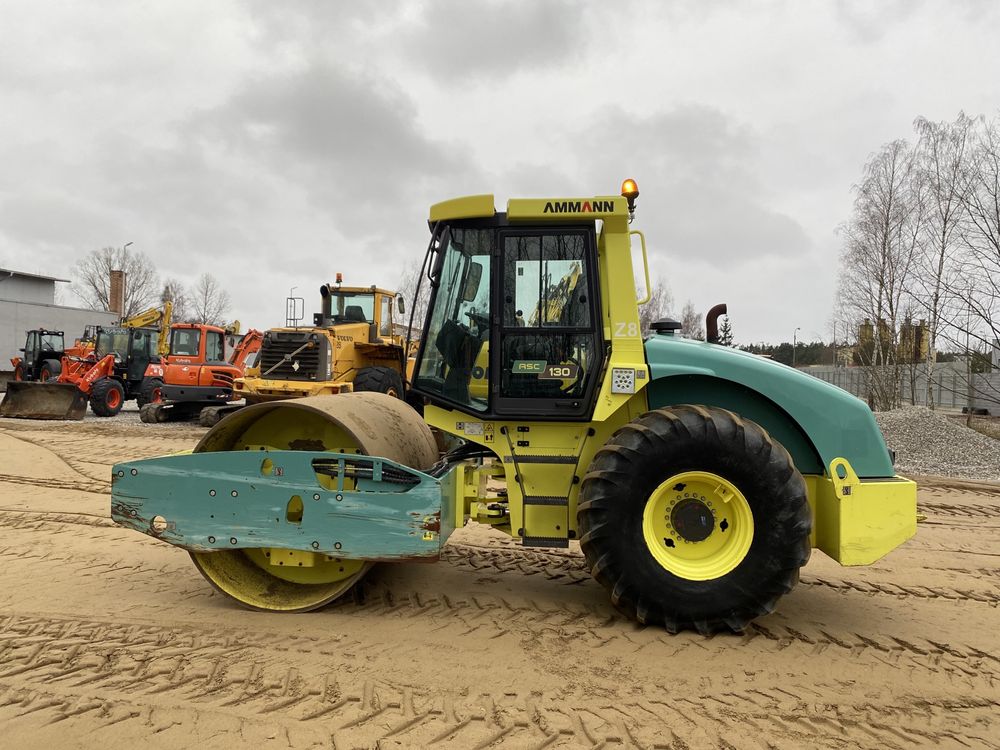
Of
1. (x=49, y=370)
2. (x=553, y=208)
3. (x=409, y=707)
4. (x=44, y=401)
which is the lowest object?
(x=409, y=707)

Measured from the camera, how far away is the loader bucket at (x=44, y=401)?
16.1m

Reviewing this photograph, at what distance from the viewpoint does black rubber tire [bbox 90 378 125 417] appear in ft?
56.5

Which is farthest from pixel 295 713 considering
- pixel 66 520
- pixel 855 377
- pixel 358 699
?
pixel 855 377

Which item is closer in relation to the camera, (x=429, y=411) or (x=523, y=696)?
(x=523, y=696)

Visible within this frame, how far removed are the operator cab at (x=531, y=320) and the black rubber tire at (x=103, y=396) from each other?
648 inches

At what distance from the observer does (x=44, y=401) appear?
1622cm

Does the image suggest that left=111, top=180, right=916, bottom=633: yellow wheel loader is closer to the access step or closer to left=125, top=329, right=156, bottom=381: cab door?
the access step

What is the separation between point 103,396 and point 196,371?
11.7ft

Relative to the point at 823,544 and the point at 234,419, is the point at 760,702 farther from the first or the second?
the point at 234,419

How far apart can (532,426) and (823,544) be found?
1.92 meters

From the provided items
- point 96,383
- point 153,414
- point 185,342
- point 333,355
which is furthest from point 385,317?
point 96,383

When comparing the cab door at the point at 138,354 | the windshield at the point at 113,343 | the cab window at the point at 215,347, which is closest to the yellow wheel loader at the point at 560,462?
the cab window at the point at 215,347

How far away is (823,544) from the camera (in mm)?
3986

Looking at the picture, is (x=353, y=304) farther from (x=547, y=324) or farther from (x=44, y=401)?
(x=547, y=324)
